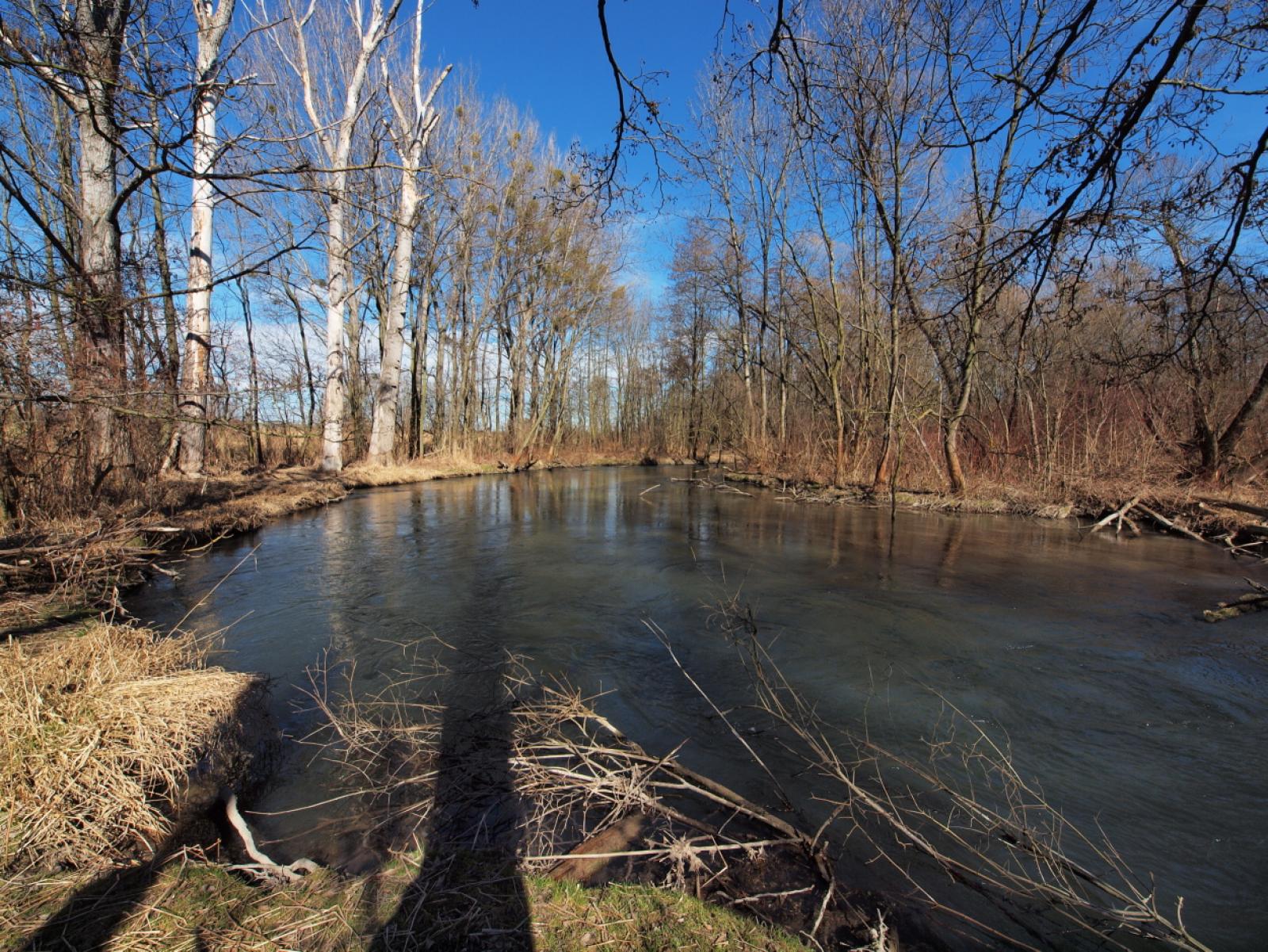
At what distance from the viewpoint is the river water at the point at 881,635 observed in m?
3.04

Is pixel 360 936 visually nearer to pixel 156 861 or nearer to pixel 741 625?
pixel 156 861

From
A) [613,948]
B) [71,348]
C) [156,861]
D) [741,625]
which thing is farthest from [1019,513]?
[71,348]

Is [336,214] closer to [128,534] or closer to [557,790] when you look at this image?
[128,534]

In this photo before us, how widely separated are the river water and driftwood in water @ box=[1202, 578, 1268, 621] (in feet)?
0.49

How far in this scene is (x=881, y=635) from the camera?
18.2 feet

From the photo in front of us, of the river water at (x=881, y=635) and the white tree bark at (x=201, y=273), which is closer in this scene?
the river water at (x=881, y=635)

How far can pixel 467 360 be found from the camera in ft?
89.5

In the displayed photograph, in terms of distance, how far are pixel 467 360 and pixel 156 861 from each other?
87.8 feet

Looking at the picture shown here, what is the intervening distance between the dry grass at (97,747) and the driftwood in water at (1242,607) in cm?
851

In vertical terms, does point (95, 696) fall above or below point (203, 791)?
above

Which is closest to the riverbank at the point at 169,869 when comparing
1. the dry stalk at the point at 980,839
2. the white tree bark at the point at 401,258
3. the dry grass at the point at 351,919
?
the dry grass at the point at 351,919

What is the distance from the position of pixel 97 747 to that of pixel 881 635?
18.9ft

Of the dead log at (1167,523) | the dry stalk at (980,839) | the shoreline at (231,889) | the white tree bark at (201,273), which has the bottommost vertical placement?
the dry stalk at (980,839)

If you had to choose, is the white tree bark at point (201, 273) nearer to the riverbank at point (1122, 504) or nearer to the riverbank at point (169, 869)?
the riverbank at point (169, 869)
